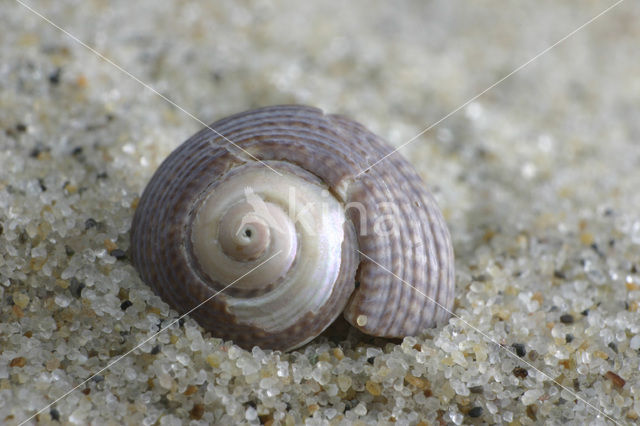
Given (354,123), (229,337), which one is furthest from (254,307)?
(354,123)

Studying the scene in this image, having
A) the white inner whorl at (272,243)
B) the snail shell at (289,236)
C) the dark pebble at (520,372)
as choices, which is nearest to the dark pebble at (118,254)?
the snail shell at (289,236)

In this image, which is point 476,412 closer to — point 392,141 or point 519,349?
point 519,349

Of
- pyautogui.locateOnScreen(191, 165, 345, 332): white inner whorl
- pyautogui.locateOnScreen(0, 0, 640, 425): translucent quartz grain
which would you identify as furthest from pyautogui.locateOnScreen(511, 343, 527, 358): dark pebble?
pyautogui.locateOnScreen(191, 165, 345, 332): white inner whorl

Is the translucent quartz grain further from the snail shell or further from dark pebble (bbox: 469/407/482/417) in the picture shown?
the snail shell

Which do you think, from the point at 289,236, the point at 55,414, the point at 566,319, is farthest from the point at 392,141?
the point at 55,414

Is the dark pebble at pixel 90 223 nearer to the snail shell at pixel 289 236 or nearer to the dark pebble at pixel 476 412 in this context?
the snail shell at pixel 289 236

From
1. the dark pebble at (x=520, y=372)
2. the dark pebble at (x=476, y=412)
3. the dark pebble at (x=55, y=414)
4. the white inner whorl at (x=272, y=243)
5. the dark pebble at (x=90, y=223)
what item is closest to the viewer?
the dark pebble at (x=55, y=414)
